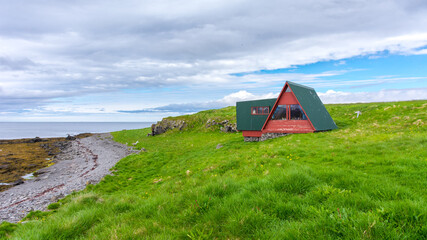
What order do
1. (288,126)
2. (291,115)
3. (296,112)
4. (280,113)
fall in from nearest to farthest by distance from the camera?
(296,112), (291,115), (288,126), (280,113)

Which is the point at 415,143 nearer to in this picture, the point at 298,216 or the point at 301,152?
the point at 301,152

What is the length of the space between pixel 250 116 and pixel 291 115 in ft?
24.7

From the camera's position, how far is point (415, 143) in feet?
45.2

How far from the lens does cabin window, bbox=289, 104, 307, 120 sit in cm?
2767

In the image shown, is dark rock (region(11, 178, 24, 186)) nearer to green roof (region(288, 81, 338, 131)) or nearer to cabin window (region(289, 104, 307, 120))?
cabin window (region(289, 104, 307, 120))

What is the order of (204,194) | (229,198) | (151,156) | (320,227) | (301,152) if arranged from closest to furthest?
(320,227) → (229,198) → (204,194) → (301,152) → (151,156)

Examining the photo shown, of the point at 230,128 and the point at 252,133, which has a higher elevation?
the point at 230,128

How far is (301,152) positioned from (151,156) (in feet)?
68.8

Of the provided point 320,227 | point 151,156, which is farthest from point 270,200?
point 151,156

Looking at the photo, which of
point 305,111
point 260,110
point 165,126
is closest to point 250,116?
point 260,110

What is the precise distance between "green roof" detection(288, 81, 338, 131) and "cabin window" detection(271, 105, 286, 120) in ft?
8.25

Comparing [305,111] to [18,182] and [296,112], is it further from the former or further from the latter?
[18,182]

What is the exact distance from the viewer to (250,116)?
3434 centimetres

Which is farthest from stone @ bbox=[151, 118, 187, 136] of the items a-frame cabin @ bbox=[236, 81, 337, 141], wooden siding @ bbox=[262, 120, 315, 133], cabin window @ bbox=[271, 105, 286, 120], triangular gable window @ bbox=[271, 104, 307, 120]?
triangular gable window @ bbox=[271, 104, 307, 120]
